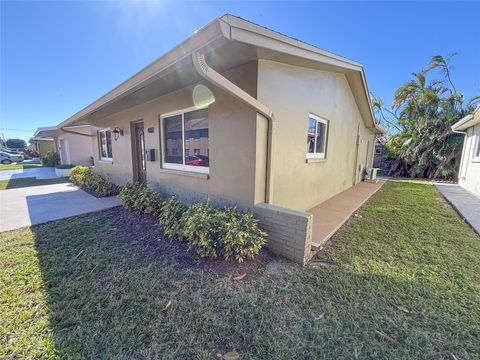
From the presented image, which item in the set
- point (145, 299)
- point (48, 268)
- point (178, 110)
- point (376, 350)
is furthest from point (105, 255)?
point (376, 350)

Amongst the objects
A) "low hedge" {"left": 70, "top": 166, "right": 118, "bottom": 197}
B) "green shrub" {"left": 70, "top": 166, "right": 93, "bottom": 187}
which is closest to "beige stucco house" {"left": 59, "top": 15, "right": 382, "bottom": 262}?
"low hedge" {"left": 70, "top": 166, "right": 118, "bottom": 197}

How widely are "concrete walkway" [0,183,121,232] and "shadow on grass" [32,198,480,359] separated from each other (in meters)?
2.36

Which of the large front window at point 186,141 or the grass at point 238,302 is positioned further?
the large front window at point 186,141

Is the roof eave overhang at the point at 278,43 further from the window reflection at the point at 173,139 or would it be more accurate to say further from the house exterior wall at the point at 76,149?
the house exterior wall at the point at 76,149

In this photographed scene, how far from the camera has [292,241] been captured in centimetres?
322

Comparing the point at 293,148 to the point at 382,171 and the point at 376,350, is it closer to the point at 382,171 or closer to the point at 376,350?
the point at 376,350

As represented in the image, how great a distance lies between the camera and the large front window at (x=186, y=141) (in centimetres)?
454

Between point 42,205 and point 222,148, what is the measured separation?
244 inches

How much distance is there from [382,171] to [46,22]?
833 inches

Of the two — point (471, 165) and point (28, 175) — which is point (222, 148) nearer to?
point (471, 165)

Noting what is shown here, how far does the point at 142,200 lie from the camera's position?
528cm

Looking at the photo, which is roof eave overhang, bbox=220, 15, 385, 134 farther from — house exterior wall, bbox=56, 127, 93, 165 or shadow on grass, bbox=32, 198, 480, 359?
house exterior wall, bbox=56, 127, 93, 165

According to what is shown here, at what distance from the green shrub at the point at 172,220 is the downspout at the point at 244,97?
174cm

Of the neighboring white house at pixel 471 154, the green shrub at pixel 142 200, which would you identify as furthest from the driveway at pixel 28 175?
the neighboring white house at pixel 471 154
